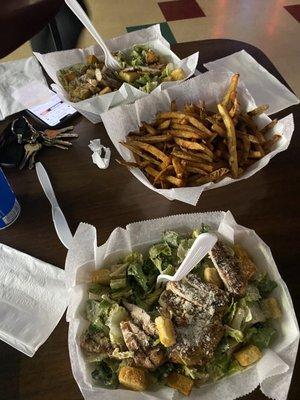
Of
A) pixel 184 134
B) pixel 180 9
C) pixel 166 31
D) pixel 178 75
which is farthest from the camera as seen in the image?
pixel 180 9

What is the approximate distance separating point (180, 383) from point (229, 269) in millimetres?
238

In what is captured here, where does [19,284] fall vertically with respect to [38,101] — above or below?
below

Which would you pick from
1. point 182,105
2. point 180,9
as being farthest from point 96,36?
point 180,9

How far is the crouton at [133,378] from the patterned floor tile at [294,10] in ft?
10.8

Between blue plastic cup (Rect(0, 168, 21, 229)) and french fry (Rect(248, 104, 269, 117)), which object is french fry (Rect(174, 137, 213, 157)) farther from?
blue plastic cup (Rect(0, 168, 21, 229))

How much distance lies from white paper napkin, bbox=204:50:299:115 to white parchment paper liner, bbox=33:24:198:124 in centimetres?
13

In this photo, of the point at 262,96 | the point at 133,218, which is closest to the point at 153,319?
the point at 133,218

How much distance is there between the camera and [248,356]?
2.27 ft

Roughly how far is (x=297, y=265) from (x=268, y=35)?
261 cm

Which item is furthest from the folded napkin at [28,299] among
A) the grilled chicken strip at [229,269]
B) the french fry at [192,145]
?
the french fry at [192,145]

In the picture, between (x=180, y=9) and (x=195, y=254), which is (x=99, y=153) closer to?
(x=195, y=254)

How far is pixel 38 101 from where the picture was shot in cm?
133

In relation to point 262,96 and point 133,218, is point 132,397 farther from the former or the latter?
point 262,96

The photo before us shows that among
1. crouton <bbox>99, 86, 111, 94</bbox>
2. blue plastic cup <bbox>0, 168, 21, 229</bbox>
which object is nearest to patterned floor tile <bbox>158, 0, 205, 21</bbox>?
crouton <bbox>99, 86, 111, 94</bbox>
